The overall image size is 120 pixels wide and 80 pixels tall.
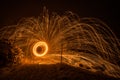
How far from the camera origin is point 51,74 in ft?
37.6

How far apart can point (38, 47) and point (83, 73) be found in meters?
4.83

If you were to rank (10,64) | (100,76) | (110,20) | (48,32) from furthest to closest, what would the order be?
(110,20) < (48,32) < (10,64) < (100,76)

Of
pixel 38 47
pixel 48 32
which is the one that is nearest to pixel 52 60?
pixel 38 47

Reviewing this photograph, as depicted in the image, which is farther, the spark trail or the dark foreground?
the spark trail

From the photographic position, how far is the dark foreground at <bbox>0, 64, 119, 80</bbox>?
11.1m

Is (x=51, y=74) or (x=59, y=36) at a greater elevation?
(x=59, y=36)

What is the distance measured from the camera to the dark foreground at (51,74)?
11057mm

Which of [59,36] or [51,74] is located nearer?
[51,74]

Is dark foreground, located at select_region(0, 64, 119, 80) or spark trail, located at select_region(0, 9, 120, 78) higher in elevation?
spark trail, located at select_region(0, 9, 120, 78)

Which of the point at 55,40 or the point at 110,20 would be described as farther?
the point at 110,20

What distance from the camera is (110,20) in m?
29.8

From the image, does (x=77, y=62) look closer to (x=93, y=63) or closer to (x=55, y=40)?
(x=93, y=63)

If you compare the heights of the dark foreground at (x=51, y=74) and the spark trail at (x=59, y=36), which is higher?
the spark trail at (x=59, y=36)

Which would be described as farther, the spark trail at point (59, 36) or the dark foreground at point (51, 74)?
the spark trail at point (59, 36)
